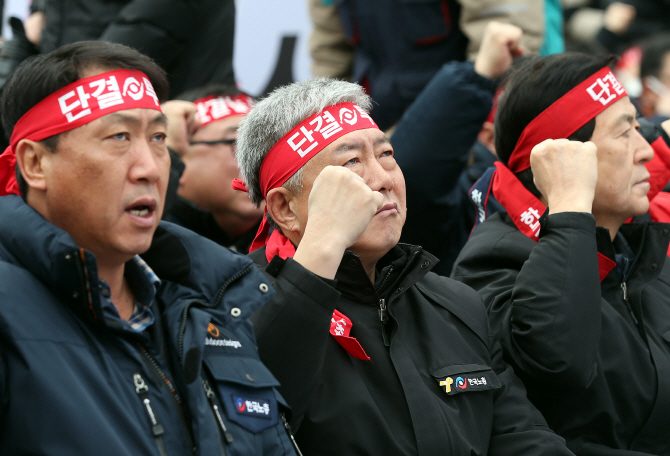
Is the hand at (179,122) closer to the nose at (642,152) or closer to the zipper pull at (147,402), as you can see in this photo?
the nose at (642,152)

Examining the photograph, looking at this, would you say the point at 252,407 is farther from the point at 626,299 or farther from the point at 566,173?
the point at 626,299

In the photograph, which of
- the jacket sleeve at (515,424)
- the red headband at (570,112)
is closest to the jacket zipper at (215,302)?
the jacket sleeve at (515,424)

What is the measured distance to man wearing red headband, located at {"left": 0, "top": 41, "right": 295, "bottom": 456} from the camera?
6.31 ft

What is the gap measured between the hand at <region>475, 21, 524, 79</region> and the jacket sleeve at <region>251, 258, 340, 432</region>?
6.43 ft

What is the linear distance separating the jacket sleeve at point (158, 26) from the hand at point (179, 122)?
1.58 feet

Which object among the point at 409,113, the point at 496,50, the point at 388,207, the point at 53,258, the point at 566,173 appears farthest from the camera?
the point at 409,113

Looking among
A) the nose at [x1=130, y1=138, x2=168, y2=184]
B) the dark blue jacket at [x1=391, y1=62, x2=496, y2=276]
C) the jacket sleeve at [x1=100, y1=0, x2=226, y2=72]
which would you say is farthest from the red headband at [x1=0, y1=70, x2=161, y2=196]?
the jacket sleeve at [x1=100, y1=0, x2=226, y2=72]

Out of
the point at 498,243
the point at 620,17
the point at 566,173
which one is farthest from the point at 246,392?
the point at 620,17

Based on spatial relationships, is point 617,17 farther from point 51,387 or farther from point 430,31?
point 51,387

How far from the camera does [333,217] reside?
2.56 meters

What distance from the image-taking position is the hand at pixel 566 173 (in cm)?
321

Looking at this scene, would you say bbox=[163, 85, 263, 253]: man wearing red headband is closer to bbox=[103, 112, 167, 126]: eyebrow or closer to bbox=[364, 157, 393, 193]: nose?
bbox=[364, 157, 393, 193]: nose

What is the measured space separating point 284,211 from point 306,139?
27cm

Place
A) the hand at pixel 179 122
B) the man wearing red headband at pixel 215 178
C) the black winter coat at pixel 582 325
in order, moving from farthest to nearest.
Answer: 1. the man wearing red headband at pixel 215 178
2. the hand at pixel 179 122
3. the black winter coat at pixel 582 325
